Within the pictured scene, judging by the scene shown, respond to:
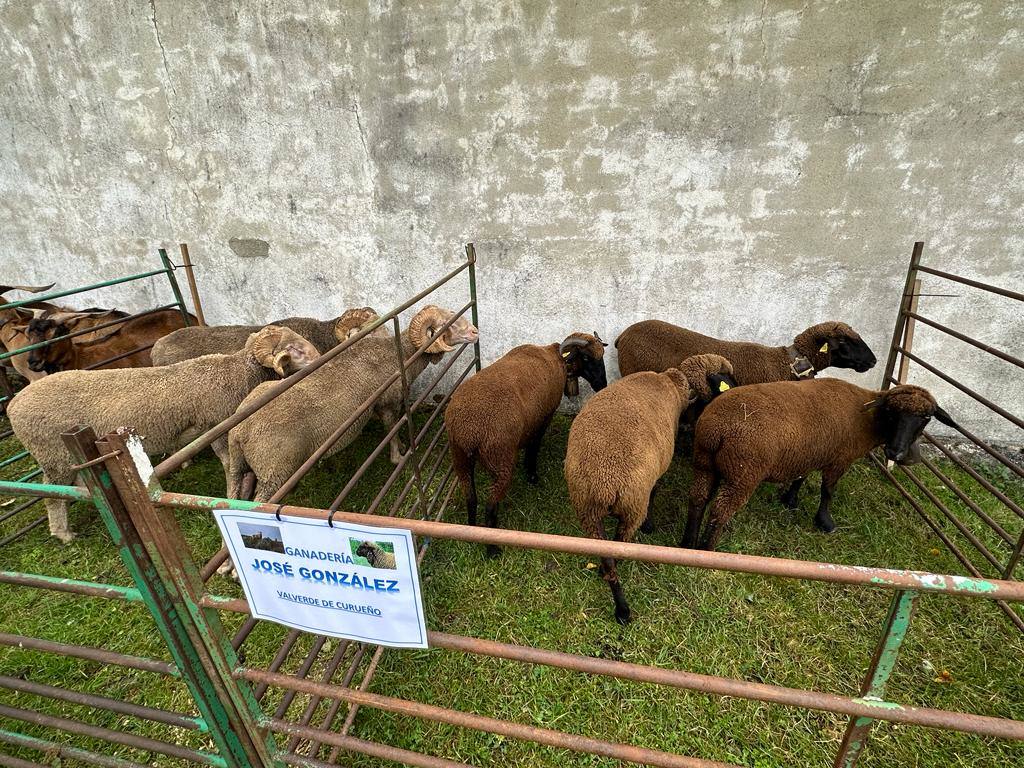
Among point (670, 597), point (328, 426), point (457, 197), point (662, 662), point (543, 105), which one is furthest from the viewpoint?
point (457, 197)

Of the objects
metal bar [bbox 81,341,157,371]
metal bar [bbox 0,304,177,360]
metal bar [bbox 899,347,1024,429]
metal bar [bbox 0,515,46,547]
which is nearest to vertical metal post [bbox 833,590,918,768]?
metal bar [bbox 899,347,1024,429]

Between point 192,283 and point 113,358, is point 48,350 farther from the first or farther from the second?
point 192,283

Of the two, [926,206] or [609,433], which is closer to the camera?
[609,433]

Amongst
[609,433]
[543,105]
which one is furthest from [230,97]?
[609,433]

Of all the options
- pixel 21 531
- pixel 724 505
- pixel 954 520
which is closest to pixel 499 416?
pixel 724 505

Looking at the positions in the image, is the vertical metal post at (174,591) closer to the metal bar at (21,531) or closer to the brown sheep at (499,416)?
the brown sheep at (499,416)

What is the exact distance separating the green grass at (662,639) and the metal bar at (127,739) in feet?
2.05

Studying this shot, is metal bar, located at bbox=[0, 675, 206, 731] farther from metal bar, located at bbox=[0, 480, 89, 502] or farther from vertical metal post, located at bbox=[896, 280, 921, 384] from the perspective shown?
vertical metal post, located at bbox=[896, 280, 921, 384]

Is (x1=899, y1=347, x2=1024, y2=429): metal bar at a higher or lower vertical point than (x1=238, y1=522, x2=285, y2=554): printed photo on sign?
lower

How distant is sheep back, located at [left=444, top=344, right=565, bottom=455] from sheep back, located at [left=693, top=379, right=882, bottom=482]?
1.11m

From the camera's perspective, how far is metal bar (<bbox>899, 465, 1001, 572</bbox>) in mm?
2803

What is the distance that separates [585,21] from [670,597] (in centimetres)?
406

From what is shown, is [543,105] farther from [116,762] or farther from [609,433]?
[116,762]

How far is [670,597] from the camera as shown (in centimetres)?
285
